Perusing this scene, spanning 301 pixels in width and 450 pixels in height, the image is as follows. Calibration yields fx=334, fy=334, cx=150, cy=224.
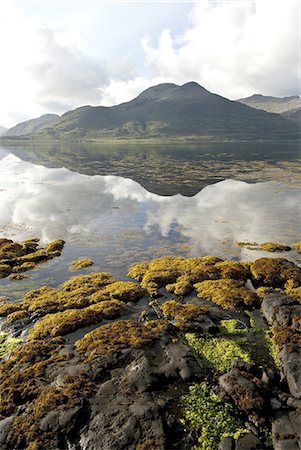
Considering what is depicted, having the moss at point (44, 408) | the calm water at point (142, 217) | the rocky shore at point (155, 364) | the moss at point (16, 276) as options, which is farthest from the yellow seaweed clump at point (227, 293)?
the moss at point (16, 276)

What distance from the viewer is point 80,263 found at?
36.5 m

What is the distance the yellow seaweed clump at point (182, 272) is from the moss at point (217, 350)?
294 inches

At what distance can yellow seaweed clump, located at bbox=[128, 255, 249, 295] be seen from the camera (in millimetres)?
30870

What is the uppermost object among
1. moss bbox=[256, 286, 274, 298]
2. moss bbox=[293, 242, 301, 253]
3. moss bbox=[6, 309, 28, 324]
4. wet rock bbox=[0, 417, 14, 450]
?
wet rock bbox=[0, 417, 14, 450]

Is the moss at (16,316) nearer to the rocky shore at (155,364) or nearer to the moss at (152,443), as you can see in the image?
the rocky shore at (155,364)

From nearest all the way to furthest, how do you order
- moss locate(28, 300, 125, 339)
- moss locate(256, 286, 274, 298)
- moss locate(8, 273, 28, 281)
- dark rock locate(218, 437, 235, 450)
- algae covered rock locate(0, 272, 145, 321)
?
dark rock locate(218, 437, 235, 450) < moss locate(28, 300, 125, 339) < algae covered rock locate(0, 272, 145, 321) < moss locate(256, 286, 274, 298) < moss locate(8, 273, 28, 281)

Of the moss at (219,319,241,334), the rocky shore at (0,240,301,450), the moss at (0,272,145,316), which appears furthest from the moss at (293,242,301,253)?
the moss at (0,272,145,316)

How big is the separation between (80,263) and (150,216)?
22.5 m

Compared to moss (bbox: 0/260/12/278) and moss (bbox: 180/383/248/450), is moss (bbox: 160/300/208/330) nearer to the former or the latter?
moss (bbox: 180/383/248/450)

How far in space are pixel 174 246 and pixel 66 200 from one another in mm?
36142

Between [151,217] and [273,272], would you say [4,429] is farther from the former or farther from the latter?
[151,217]

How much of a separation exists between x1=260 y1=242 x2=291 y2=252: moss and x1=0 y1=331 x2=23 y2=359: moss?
94.4ft

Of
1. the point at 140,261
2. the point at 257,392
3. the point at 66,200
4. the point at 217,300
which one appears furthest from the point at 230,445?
the point at 66,200

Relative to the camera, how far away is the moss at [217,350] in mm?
19969
